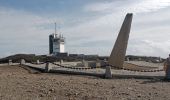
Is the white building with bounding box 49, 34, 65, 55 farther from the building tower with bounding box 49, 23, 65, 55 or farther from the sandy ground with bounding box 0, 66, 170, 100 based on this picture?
the sandy ground with bounding box 0, 66, 170, 100

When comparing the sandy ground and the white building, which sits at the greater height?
the white building

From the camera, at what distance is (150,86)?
1809 centimetres

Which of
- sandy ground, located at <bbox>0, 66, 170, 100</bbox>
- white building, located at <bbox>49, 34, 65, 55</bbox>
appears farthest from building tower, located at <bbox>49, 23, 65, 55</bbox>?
sandy ground, located at <bbox>0, 66, 170, 100</bbox>

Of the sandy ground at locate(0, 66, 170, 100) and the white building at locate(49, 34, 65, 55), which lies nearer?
the sandy ground at locate(0, 66, 170, 100)

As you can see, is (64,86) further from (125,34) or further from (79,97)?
(125,34)

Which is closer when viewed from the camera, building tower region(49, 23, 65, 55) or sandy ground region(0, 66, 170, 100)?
sandy ground region(0, 66, 170, 100)

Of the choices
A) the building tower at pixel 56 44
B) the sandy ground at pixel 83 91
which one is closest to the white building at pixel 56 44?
the building tower at pixel 56 44

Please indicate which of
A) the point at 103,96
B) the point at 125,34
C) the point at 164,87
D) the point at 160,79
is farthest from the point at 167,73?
the point at 125,34

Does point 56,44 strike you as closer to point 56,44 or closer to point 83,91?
point 56,44

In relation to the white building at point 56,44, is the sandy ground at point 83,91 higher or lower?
lower

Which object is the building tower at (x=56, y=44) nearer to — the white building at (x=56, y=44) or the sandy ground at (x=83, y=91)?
the white building at (x=56, y=44)

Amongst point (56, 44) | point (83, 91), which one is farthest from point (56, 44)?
point (83, 91)

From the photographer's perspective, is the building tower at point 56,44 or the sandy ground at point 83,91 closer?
the sandy ground at point 83,91

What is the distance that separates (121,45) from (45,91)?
641 inches
